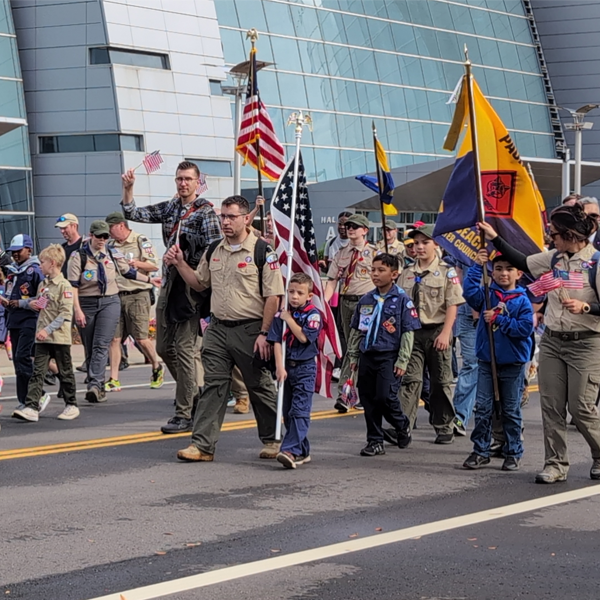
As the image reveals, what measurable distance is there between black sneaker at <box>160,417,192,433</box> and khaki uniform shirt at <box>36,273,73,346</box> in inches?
60.2

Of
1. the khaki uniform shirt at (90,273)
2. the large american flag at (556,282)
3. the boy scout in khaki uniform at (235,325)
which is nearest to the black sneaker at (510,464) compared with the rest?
the large american flag at (556,282)

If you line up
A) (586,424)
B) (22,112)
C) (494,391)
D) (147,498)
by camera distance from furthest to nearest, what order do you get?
(22,112), (494,391), (586,424), (147,498)

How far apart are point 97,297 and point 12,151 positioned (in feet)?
94.5

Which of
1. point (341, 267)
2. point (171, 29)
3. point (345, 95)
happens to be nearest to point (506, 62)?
point (345, 95)

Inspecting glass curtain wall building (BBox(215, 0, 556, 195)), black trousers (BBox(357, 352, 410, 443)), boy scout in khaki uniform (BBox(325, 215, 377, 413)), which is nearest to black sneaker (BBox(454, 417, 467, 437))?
black trousers (BBox(357, 352, 410, 443))

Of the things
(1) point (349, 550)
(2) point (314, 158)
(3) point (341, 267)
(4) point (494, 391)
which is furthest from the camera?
(2) point (314, 158)

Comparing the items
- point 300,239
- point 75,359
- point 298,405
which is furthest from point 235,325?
point 75,359

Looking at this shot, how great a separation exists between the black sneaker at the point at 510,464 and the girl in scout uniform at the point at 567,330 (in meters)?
0.41

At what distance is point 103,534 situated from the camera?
19.8 ft

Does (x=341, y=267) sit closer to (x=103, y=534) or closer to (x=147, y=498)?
(x=147, y=498)

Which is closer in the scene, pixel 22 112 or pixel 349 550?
pixel 349 550

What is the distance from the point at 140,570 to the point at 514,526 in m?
2.12

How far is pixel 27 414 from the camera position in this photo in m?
10.3

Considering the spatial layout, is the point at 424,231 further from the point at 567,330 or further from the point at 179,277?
the point at 567,330
